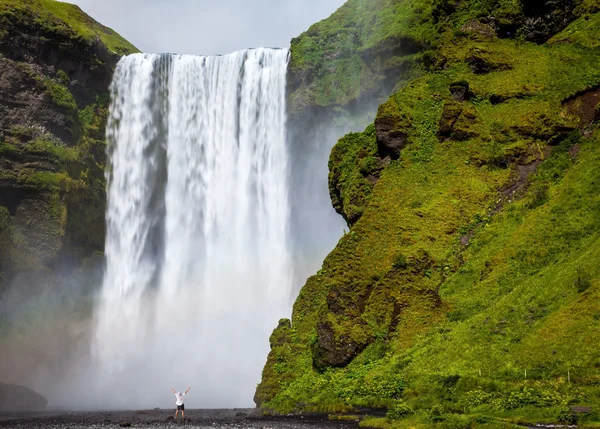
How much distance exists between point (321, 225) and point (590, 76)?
101 feet

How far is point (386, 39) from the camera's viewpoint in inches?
2452

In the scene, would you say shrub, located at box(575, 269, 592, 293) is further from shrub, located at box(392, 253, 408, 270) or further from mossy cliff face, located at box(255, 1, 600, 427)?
shrub, located at box(392, 253, 408, 270)

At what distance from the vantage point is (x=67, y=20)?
255ft

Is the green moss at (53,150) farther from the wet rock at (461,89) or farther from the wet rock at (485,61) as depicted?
the wet rock at (485,61)

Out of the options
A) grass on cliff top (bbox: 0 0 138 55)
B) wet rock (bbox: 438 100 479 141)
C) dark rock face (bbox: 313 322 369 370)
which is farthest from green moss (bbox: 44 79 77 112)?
dark rock face (bbox: 313 322 369 370)

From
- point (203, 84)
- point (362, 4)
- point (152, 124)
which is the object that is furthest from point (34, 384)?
point (362, 4)

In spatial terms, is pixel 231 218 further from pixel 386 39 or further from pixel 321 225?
pixel 386 39

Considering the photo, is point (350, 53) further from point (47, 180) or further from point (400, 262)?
point (400, 262)

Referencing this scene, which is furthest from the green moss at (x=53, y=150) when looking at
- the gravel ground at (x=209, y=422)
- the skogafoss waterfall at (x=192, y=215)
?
the gravel ground at (x=209, y=422)

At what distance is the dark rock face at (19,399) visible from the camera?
54281 millimetres

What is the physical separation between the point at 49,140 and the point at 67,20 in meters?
18.1

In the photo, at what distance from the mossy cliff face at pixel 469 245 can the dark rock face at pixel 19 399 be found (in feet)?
85.0

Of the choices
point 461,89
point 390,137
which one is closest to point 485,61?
point 461,89

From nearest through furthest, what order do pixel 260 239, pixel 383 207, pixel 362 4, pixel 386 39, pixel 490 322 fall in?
1. pixel 490 322
2. pixel 383 207
3. pixel 386 39
4. pixel 260 239
5. pixel 362 4
